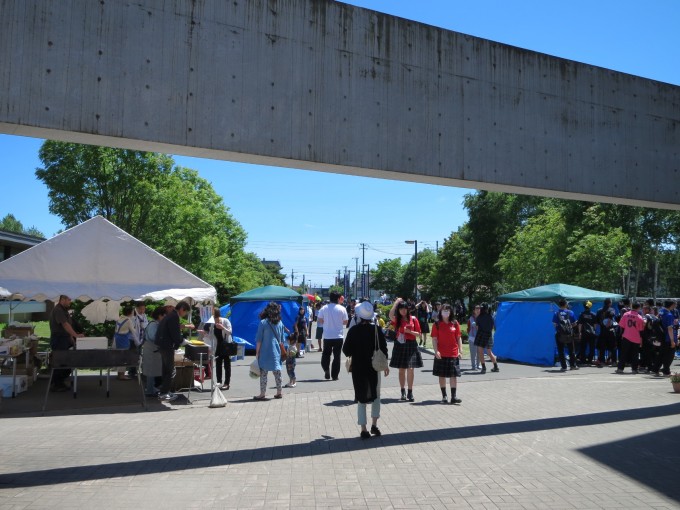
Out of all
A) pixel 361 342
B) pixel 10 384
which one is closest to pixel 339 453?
pixel 361 342

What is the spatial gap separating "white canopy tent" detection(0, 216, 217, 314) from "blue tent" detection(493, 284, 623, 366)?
10591mm

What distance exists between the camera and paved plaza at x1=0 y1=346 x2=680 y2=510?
19.2 feet

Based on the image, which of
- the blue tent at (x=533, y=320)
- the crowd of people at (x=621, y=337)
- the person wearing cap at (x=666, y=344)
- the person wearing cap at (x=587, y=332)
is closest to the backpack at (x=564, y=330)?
the crowd of people at (x=621, y=337)

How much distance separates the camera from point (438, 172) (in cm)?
987

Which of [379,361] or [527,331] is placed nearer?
[379,361]

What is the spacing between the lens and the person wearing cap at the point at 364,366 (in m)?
8.30

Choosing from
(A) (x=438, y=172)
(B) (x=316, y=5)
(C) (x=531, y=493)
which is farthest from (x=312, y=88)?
(C) (x=531, y=493)

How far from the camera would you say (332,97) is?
902cm

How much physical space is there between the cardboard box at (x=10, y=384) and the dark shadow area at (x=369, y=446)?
5807mm

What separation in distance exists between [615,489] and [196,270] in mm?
32062

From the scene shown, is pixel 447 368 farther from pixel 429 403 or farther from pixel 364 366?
pixel 364 366

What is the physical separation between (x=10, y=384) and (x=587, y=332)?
14550 mm

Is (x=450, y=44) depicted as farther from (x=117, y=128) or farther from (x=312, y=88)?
(x=117, y=128)

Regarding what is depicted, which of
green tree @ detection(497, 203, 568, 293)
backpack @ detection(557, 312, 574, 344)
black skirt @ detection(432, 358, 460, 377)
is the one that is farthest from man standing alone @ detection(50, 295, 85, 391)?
green tree @ detection(497, 203, 568, 293)
